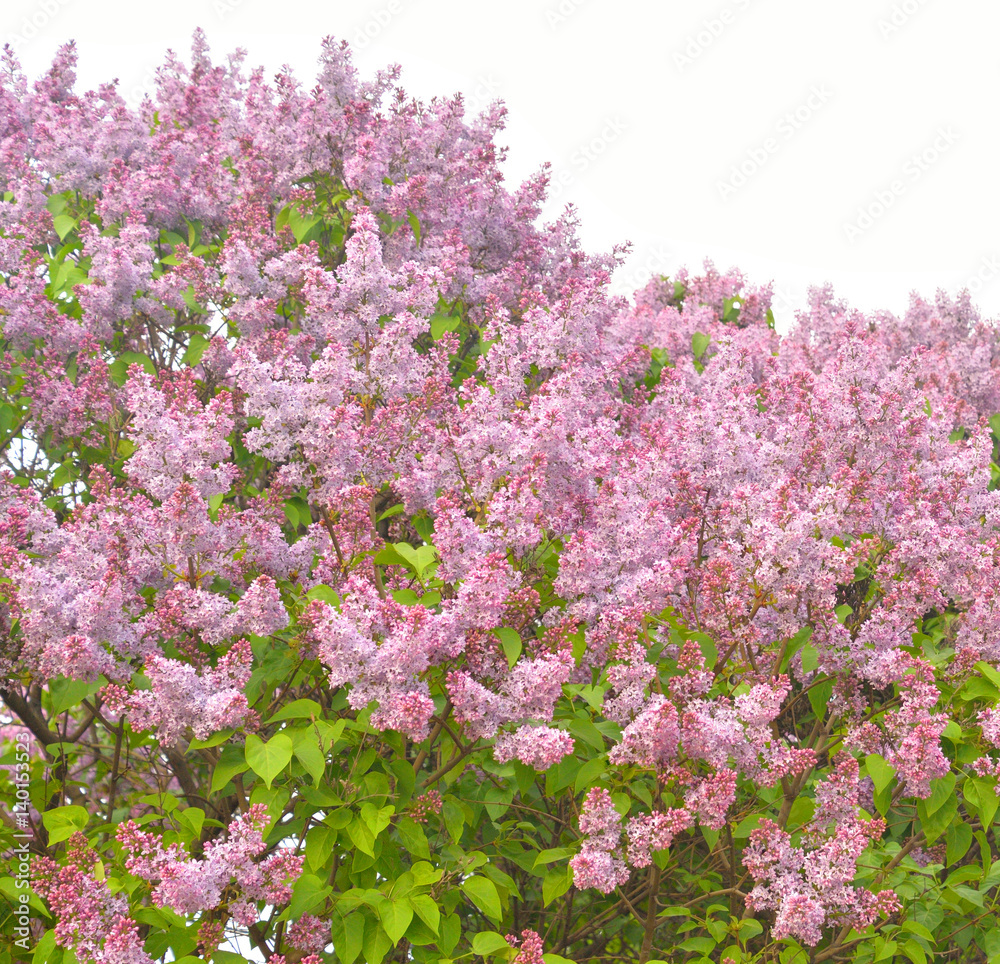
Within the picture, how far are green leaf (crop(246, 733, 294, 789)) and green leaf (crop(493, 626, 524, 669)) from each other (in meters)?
0.95

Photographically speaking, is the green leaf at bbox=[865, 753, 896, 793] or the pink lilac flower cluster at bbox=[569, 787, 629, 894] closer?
the pink lilac flower cluster at bbox=[569, 787, 629, 894]

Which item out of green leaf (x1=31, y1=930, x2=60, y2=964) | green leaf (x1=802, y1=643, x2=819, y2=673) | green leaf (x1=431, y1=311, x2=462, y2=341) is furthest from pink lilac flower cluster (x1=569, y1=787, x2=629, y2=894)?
green leaf (x1=431, y1=311, x2=462, y2=341)

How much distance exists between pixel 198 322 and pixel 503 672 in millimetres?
5160

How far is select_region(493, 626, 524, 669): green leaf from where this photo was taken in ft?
13.0

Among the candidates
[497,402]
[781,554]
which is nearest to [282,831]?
[497,402]

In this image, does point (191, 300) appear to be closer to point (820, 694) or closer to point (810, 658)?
point (810, 658)

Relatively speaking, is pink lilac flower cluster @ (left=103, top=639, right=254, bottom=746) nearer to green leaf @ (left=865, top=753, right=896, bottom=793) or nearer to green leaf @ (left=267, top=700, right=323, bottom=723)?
green leaf @ (left=267, top=700, right=323, bottom=723)

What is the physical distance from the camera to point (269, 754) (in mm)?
3846

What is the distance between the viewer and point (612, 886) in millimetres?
3941

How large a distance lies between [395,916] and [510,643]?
1.20 meters

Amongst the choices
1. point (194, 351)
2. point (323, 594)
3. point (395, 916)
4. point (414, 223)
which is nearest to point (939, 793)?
point (395, 916)

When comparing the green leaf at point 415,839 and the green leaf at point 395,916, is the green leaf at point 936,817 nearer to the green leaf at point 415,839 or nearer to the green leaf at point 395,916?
the green leaf at point 415,839

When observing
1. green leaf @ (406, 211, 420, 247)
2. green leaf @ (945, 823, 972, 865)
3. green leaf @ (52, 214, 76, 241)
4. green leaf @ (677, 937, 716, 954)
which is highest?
green leaf @ (52, 214, 76, 241)

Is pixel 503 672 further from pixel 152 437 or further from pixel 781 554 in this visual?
pixel 152 437
